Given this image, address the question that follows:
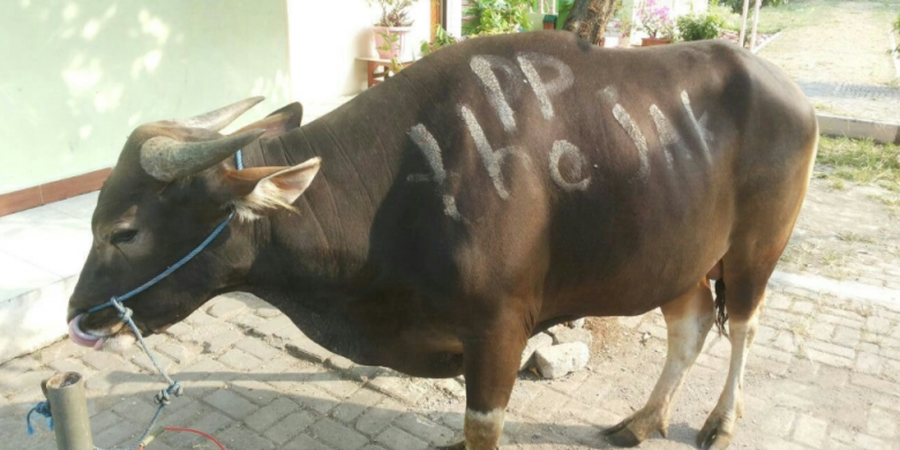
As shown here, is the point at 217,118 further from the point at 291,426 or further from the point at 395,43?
the point at 395,43

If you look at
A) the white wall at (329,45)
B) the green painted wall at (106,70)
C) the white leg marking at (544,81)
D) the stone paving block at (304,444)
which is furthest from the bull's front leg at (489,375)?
the white wall at (329,45)

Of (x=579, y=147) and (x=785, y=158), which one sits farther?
(x=785, y=158)

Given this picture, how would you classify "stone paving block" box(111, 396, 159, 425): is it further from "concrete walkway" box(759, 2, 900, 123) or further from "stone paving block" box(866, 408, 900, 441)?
"concrete walkway" box(759, 2, 900, 123)

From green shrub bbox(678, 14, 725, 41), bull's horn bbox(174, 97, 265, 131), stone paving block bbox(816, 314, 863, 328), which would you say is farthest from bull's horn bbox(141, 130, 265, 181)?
green shrub bbox(678, 14, 725, 41)

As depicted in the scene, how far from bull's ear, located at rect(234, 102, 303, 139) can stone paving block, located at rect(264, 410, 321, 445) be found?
1673 mm

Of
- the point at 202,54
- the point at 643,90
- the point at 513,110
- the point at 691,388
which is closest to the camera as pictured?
the point at 513,110

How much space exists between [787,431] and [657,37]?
13036 mm

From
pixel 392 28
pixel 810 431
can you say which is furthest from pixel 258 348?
pixel 392 28

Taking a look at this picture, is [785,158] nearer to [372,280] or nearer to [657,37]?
[372,280]

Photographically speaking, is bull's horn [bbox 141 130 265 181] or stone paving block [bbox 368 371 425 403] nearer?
bull's horn [bbox 141 130 265 181]

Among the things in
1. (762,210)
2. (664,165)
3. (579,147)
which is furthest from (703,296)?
(579,147)

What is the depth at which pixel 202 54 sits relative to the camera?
714 centimetres

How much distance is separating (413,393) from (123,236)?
2.11 metres

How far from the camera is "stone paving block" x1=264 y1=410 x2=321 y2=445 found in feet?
12.8
